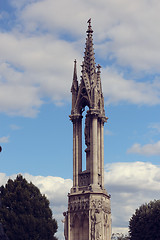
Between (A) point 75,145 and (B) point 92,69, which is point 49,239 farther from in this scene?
(B) point 92,69

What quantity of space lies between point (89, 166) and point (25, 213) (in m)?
12.5

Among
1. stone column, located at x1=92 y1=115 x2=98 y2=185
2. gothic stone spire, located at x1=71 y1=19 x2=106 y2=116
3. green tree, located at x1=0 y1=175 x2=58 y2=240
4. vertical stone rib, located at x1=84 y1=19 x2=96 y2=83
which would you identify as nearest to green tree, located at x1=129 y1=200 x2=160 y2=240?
green tree, located at x1=0 y1=175 x2=58 y2=240

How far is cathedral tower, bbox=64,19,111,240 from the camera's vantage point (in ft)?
160

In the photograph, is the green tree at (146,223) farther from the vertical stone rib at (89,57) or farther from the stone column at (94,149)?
the vertical stone rib at (89,57)

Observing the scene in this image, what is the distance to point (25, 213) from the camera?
59938 mm

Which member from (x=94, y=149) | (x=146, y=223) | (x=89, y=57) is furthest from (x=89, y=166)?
(x=146, y=223)

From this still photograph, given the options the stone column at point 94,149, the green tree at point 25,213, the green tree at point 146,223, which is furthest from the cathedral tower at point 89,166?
the green tree at point 25,213

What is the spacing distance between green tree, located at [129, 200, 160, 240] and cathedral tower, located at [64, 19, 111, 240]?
8638mm

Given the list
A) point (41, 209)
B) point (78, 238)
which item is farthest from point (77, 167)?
point (41, 209)

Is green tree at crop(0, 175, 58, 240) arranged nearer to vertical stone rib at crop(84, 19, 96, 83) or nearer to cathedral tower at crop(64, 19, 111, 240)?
cathedral tower at crop(64, 19, 111, 240)

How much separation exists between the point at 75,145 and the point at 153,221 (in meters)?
12.8

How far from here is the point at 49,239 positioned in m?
60.0

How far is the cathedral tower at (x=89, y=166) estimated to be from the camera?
48.6 meters

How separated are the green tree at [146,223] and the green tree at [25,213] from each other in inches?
330
